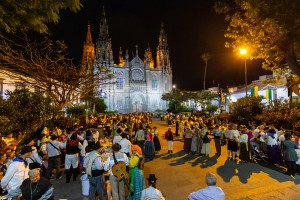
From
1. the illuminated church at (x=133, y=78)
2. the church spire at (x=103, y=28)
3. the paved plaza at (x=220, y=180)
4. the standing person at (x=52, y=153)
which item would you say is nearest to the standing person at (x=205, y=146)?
the paved plaza at (x=220, y=180)

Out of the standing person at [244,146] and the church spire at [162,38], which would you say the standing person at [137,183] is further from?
the church spire at [162,38]

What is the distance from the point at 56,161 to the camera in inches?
281

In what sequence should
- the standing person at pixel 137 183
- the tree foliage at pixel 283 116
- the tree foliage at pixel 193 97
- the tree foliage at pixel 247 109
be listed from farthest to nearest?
the tree foliage at pixel 193 97 → the tree foliage at pixel 247 109 → the tree foliage at pixel 283 116 → the standing person at pixel 137 183

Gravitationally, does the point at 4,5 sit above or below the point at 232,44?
below

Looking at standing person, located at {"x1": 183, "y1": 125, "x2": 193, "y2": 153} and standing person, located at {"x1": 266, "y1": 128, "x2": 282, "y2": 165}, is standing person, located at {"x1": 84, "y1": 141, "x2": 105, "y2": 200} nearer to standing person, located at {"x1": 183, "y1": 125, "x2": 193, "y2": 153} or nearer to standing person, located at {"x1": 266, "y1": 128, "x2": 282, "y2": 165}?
standing person, located at {"x1": 183, "y1": 125, "x2": 193, "y2": 153}

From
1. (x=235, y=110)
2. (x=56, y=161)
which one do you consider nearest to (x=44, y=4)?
(x=56, y=161)

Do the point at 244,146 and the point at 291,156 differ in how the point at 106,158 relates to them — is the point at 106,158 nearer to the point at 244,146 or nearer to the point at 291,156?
the point at 244,146

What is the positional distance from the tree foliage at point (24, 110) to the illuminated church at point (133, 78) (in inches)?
1720

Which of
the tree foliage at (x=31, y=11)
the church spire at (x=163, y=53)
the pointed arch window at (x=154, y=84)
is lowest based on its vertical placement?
the tree foliage at (x=31, y=11)

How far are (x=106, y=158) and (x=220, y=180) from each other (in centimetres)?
390

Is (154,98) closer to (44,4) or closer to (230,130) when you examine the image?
(230,130)

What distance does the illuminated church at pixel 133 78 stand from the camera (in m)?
57.4

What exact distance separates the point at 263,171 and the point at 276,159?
1.17 meters

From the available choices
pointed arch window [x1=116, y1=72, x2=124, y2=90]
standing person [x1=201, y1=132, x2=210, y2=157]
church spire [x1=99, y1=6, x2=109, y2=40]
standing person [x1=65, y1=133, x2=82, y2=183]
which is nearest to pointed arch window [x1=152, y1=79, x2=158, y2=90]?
pointed arch window [x1=116, y1=72, x2=124, y2=90]
